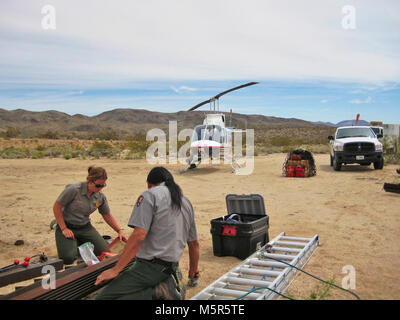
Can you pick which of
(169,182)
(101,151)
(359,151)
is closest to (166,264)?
(169,182)

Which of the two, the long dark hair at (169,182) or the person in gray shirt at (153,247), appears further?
the long dark hair at (169,182)

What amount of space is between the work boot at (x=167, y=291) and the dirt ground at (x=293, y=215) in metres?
0.80

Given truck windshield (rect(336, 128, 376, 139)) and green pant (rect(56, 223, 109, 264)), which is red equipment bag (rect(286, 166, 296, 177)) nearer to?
truck windshield (rect(336, 128, 376, 139))

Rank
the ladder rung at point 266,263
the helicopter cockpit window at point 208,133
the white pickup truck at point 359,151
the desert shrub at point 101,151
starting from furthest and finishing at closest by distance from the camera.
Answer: the desert shrub at point 101,151 < the helicopter cockpit window at point 208,133 < the white pickup truck at point 359,151 < the ladder rung at point 266,263

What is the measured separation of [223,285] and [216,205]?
5.32m

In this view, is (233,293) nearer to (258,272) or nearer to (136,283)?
(258,272)

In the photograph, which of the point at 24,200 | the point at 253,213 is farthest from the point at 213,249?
the point at 24,200

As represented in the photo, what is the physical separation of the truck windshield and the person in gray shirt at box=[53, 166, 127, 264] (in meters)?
13.6

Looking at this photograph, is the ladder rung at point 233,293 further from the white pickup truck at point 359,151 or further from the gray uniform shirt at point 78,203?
the white pickup truck at point 359,151

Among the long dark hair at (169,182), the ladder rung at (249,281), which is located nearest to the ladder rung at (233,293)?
the ladder rung at (249,281)

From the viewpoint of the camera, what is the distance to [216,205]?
9773 mm

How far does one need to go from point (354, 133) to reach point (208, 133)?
6479mm

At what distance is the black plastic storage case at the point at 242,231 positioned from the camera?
217 inches

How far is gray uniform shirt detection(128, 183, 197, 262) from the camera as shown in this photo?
138 inches
